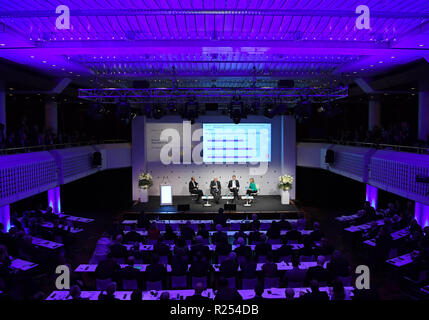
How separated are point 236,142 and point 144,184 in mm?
5944

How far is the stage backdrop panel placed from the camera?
20812 millimetres

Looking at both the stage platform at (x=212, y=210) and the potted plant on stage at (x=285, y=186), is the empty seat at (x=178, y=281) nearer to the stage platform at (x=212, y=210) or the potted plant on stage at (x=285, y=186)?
the stage platform at (x=212, y=210)

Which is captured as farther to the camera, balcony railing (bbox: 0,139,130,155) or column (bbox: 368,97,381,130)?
column (bbox: 368,97,381,130)

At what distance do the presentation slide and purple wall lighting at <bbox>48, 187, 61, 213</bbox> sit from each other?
28.0ft

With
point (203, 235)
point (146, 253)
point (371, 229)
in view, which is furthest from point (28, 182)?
point (371, 229)

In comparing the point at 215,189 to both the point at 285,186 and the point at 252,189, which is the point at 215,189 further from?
the point at 285,186

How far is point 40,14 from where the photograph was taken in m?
7.50

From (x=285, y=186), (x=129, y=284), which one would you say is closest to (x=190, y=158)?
(x=285, y=186)

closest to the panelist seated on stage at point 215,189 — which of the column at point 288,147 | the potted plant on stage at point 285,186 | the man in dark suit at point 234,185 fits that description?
the man in dark suit at point 234,185

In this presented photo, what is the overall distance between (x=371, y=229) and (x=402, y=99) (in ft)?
34.4

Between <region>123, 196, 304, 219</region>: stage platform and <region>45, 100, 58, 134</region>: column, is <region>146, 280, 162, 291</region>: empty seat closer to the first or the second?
<region>123, 196, 304, 219</region>: stage platform

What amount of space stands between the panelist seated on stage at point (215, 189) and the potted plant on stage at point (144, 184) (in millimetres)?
3632

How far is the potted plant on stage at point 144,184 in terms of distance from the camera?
64.7 ft

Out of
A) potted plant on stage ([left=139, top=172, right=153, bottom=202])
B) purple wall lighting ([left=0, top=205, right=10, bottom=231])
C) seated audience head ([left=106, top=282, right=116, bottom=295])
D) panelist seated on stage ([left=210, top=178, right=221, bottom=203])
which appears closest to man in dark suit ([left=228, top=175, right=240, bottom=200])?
panelist seated on stage ([left=210, top=178, right=221, bottom=203])
